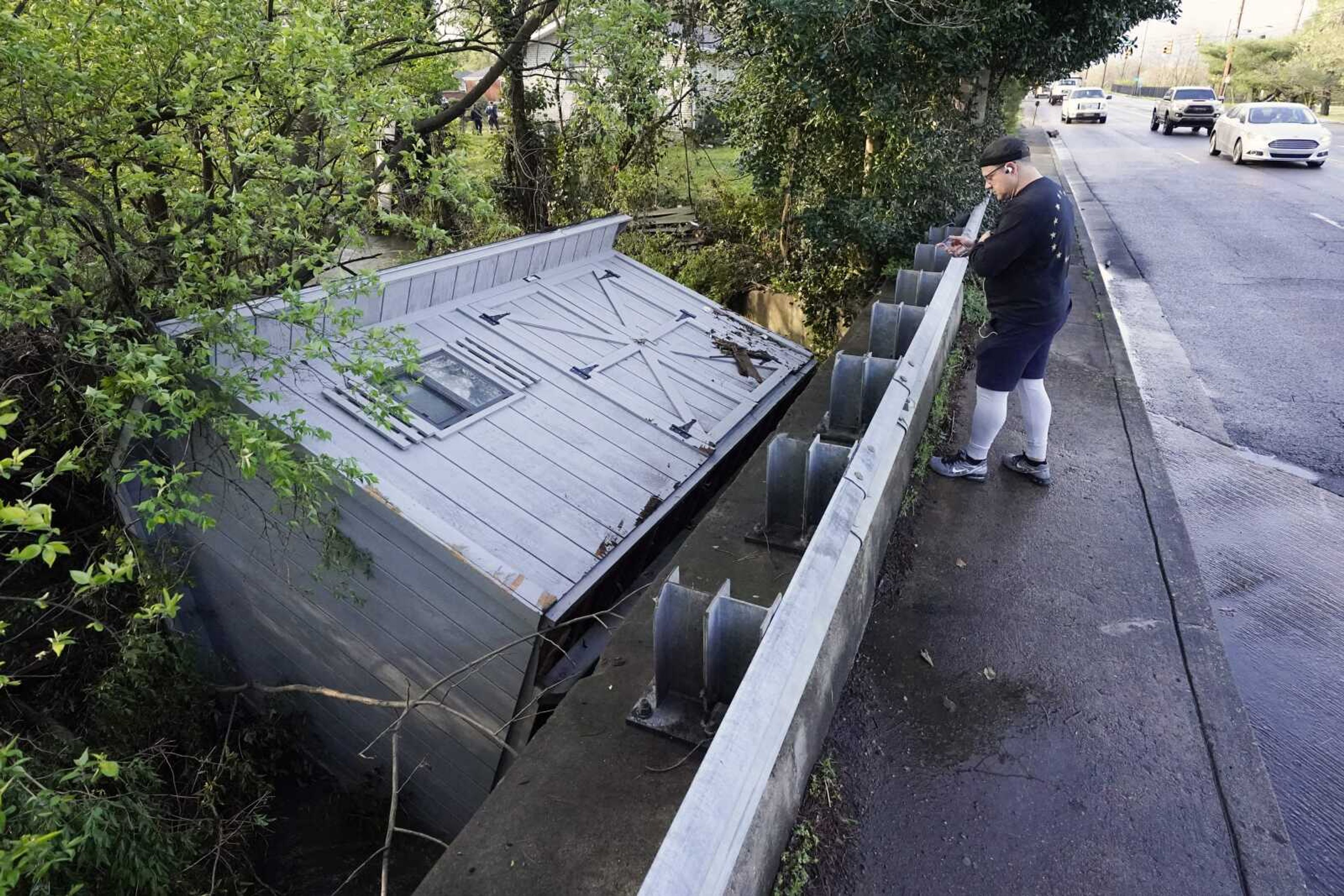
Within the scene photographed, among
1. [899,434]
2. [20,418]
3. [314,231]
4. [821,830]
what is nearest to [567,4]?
[314,231]

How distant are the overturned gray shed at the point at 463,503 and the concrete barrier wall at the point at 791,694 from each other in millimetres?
2040

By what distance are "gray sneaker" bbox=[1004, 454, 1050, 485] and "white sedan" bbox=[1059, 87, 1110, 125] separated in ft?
138

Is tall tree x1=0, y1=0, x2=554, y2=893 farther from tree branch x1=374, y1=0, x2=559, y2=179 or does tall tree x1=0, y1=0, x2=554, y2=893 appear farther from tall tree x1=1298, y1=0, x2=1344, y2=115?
tall tree x1=1298, y1=0, x2=1344, y2=115

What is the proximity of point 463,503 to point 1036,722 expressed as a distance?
347 cm

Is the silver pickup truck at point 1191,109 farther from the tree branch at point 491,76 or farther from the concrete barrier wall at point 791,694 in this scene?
the concrete barrier wall at point 791,694

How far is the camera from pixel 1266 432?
21.5 feet

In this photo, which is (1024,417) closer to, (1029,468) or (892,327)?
(1029,468)

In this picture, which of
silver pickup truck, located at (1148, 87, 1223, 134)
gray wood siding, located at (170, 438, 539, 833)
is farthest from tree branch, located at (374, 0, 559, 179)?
silver pickup truck, located at (1148, 87, 1223, 134)

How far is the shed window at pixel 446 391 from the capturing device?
571 cm

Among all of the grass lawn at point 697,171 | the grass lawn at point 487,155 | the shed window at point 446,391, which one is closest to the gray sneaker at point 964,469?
the shed window at point 446,391

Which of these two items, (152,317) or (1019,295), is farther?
(152,317)

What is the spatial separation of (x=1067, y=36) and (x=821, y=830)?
29.2 ft

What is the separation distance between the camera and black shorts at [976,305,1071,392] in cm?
464

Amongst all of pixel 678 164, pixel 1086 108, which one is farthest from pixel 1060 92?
pixel 678 164
